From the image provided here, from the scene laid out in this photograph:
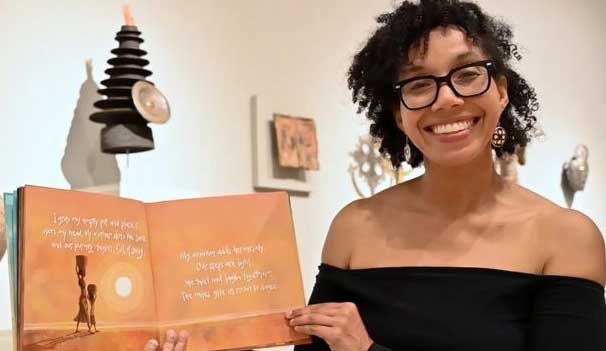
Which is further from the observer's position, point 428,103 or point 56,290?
point 428,103

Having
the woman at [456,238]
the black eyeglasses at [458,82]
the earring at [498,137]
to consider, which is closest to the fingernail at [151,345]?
the woman at [456,238]

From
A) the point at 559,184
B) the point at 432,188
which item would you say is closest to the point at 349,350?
the point at 432,188

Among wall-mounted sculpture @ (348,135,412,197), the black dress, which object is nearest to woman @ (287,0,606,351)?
the black dress

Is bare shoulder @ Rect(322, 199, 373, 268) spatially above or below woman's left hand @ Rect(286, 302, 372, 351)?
above

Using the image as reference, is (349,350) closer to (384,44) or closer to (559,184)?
(384,44)

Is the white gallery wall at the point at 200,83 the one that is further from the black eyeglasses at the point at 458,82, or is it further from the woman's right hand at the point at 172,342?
the black eyeglasses at the point at 458,82

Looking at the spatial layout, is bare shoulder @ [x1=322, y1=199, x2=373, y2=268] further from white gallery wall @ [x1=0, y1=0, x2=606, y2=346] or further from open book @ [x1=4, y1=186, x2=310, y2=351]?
white gallery wall @ [x1=0, y1=0, x2=606, y2=346]

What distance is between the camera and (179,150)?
6.91 ft

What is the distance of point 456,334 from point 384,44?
0.49m

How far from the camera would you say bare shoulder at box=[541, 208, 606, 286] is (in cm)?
131

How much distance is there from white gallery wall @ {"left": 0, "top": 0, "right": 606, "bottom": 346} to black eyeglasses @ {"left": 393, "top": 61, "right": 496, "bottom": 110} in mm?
784

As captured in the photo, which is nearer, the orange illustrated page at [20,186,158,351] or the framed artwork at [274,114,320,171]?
the orange illustrated page at [20,186,158,351]

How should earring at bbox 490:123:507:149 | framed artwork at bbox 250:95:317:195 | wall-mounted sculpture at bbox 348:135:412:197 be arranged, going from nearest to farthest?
earring at bbox 490:123:507:149 → framed artwork at bbox 250:95:317:195 → wall-mounted sculpture at bbox 348:135:412:197

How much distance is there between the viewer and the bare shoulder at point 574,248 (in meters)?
1.31
